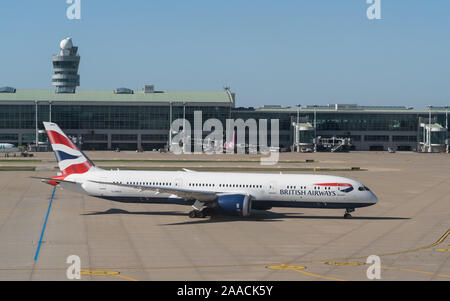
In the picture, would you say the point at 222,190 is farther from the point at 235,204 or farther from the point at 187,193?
the point at 187,193

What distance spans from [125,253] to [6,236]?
11.0 metres

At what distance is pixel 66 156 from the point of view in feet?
185

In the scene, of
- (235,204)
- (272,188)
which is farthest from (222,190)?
(272,188)

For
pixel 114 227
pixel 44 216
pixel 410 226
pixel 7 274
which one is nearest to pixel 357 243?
pixel 410 226

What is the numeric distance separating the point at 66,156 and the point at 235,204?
16.9 m

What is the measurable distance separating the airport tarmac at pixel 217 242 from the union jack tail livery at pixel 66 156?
3.89 m

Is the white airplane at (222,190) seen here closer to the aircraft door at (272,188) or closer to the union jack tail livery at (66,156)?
the aircraft door at (272,188)

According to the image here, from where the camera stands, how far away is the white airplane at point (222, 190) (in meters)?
51.8

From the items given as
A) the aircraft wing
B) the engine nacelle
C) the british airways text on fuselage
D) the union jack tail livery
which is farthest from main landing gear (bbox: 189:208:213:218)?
the union jack tail livery

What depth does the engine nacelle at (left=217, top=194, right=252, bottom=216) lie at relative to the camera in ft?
167

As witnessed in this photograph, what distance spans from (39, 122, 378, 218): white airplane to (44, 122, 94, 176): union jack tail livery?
109 mm

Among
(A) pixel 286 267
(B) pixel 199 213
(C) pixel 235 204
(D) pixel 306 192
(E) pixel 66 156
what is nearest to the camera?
(A) pixel 286 267

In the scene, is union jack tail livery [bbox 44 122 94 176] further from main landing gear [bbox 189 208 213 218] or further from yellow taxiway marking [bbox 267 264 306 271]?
yellow taxiway marking [bbox 267 264 306 271]

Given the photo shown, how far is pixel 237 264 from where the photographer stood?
3478cm
